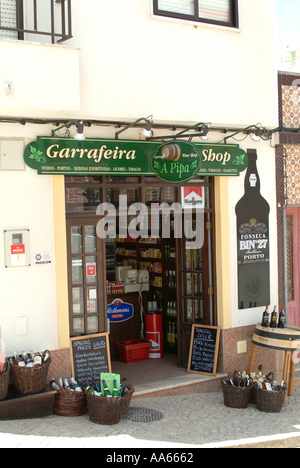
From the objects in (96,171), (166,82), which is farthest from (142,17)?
(96,171)

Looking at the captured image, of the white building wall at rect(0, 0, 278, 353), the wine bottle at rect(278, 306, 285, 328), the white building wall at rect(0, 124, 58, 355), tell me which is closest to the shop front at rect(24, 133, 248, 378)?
the white building wall at rect(0, 124, 58, 355)

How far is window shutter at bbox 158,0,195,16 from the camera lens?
7.27 meters

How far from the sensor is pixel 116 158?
278 inches

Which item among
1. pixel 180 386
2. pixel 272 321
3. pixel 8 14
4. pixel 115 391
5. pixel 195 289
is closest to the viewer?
pixel 115 391

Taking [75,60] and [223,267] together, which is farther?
[223,267]

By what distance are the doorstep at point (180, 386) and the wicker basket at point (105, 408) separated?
3.77ft

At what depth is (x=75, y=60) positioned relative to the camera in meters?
6.03

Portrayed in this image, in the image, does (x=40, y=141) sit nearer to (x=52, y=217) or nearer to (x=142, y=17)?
(x=52, y=217)

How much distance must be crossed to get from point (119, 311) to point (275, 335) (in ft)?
10.2

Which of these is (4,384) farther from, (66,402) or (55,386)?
(66,402)

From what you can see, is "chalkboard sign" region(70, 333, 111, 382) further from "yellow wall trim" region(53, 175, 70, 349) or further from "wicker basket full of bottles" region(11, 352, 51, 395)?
"wicker basket full of bottles" region(11, 352, 51, 395)

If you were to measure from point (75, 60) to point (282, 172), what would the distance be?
169 inches

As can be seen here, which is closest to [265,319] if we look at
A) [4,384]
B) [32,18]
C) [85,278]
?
[85,278]
